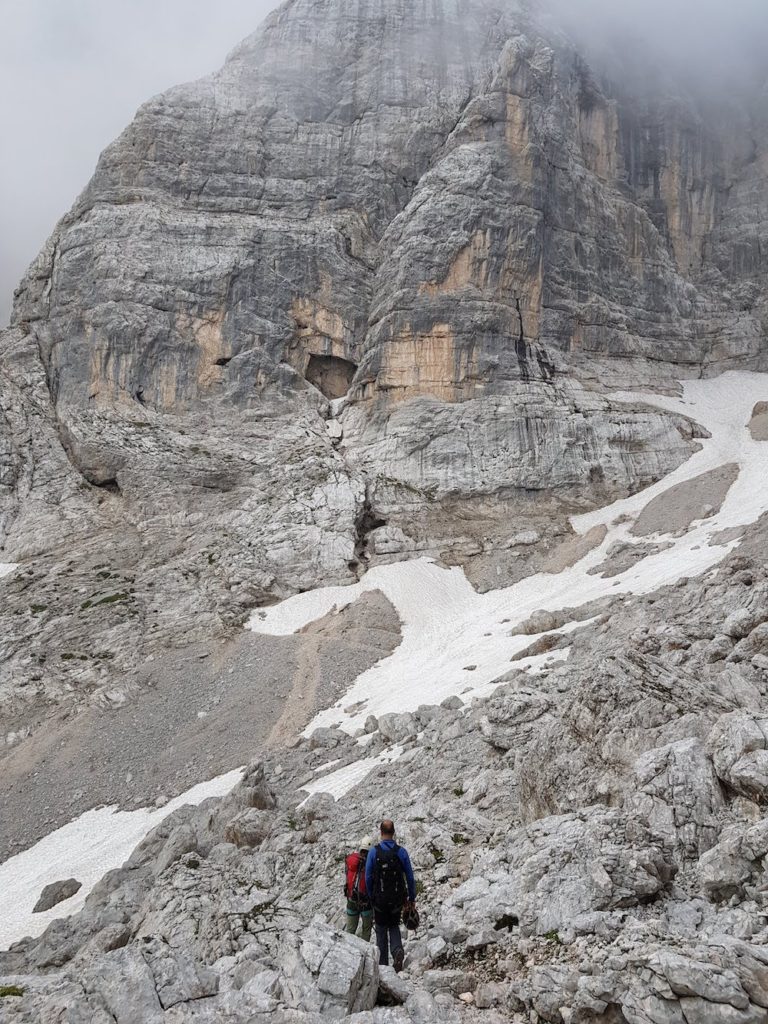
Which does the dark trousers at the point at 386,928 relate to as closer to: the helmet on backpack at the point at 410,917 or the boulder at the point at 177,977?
the helmet on backpack at the point at 410,917

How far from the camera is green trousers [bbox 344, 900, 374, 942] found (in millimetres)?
8188

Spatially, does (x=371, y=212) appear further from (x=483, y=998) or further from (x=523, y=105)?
(x=483, y=998)

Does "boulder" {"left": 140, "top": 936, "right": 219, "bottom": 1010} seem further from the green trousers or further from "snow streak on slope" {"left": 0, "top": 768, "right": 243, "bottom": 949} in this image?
"snow streak on slope" {"left": 0, "top": 768, "right": 243, "bottom": 949}

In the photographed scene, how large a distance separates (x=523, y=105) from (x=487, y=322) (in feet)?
76.2

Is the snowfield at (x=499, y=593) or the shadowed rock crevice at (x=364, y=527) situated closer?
the snowfield at (x=499, y=593)

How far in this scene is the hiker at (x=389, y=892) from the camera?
7.69 metres

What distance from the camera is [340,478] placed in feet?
166

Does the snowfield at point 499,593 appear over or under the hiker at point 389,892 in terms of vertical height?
under

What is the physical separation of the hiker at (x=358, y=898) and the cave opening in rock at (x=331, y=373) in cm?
5538

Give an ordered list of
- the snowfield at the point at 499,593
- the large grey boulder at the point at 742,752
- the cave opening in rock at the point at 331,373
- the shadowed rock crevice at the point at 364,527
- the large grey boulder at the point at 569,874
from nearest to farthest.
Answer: the large grey boulder at the point at 569,874
the large grey boulder at the point at 742,752
the snowfield at the point at 499,593
the shadowed rock crevice at the point at 364,527
the cave opening in rock at the point at 331,373

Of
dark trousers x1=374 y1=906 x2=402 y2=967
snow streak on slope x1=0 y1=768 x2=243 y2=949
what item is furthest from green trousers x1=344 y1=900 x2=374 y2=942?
snow streak on slope x1=0 y1=768 x2=243 y2=949

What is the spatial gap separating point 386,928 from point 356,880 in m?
0.65

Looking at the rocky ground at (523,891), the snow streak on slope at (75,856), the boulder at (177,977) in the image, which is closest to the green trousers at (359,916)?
the rocky ground at (523,891)

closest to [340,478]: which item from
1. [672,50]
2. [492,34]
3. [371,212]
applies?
[371,212]
